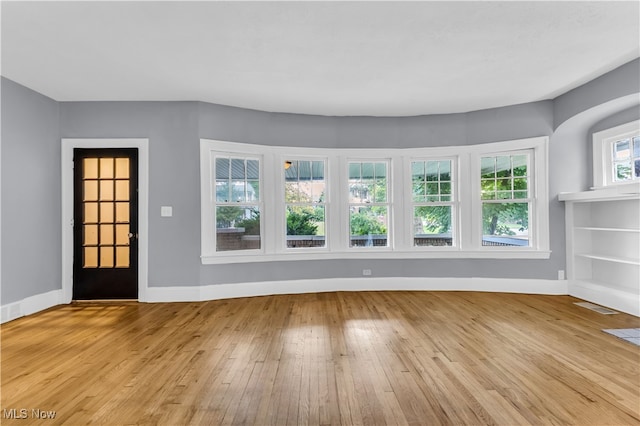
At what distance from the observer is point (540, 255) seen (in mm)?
5125

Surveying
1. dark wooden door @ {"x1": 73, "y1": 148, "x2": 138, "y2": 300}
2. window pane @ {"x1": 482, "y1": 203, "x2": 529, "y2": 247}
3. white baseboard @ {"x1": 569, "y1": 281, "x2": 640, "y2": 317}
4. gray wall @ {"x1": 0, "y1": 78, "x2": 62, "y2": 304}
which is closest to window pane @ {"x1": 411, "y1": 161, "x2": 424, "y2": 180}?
window pane @ {"x1": 482, "y1": 203, "x2": 529, "y2": 247}

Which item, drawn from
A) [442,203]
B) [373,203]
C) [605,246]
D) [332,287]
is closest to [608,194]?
[605,246]

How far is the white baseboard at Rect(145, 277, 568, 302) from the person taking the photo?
4793 mm

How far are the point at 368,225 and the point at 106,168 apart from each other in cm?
397

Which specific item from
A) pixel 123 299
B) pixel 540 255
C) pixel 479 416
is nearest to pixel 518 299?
pixel 540 255

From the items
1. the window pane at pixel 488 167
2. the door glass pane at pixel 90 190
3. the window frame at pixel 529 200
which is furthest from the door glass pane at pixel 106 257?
the window pane at pixel 488 167

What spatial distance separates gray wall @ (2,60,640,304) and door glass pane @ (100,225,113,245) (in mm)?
526

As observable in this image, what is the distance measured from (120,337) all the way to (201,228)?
1.80 m

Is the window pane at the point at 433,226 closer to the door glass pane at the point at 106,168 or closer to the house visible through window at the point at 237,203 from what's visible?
the house visible through window at the point at 237,203

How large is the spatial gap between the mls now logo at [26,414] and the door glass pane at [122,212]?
3.14 m

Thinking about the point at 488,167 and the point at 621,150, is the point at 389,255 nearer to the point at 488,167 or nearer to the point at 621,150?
the point at 488,167

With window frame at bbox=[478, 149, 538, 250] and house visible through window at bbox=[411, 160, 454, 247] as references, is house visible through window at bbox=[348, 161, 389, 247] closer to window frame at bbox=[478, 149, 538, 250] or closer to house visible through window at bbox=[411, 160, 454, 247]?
house visible through window at bbox=[411, 160, 454, 247]

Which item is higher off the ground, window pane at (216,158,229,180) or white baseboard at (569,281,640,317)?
window pane at (216,158,229,180)

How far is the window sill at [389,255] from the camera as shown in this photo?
5.05 metres
